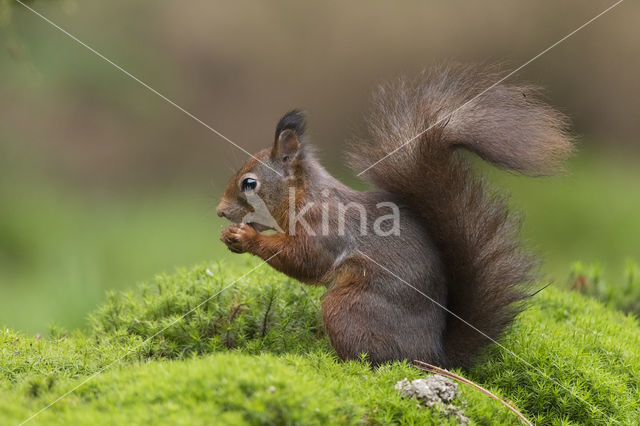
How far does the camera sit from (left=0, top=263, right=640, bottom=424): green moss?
2.28 m

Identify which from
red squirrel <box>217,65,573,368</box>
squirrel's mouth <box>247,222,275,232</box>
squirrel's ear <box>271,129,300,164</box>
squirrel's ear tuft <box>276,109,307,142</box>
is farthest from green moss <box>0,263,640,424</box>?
squirrel's ear tuft <box>276,109,307,142</box>

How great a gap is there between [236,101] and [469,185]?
6052 millimetres

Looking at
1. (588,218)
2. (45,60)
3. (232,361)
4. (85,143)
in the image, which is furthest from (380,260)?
(85,143)

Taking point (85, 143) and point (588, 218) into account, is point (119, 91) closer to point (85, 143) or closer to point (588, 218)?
point (85, 143)

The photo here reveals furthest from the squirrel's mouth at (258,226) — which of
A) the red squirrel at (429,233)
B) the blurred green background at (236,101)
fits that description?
the blurred green background at (236,101)

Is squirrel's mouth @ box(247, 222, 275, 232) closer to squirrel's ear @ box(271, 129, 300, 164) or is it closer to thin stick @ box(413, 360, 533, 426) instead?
squirrel's ear @ box(271, 129, 300, 164)

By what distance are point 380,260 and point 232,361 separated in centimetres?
93

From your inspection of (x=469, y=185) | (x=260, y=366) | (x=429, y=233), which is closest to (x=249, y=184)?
(x=429, y=233)

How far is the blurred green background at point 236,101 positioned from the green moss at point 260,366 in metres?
3.32

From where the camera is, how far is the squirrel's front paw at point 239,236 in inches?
128

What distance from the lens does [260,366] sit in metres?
2.46

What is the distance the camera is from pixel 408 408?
8.43 feet

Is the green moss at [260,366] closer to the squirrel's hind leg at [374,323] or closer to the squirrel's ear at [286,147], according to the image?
the squirrel's hind leg at [374,323]

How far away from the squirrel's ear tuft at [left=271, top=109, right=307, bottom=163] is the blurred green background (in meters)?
3.79
